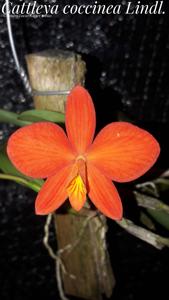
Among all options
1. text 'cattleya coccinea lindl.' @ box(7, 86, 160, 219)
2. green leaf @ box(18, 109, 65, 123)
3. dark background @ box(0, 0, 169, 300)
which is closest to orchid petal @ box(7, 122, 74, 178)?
text 'cattleya coccinea lindl.' @ box(7, 86, 160, 219)

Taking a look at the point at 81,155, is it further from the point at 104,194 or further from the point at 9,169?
the point at 9,169


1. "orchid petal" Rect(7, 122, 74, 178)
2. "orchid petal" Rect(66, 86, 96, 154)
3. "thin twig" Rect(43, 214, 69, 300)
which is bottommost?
"thin twig" Rect(43, 214, 69, 300)

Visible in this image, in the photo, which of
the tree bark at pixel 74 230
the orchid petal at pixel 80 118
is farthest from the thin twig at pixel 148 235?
the orchid petal at pixel 80 118

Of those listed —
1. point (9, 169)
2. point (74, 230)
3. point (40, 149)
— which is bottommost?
point (74, 230)

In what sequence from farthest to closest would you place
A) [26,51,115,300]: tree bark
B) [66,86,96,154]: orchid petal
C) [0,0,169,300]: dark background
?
1. [0,0,169,300]: dark background
2. [26,51,115,300]: tree bark
3. [66,86,96,154]: orchid petal

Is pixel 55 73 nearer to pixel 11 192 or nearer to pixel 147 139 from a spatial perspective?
pixel 147 139

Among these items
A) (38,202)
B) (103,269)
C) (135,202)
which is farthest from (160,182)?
(38,202)

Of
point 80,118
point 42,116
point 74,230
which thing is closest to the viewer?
point 80,118

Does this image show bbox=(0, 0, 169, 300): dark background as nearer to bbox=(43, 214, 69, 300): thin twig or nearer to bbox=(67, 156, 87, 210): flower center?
bbox=(43, 214, 69, 300): thin twig

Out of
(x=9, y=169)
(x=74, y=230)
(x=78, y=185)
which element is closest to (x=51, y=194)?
(x=78, y=185)

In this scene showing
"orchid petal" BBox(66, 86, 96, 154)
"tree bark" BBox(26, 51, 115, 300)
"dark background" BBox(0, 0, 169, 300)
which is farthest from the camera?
"dark background" BBox(0, 0, 169, 300)
